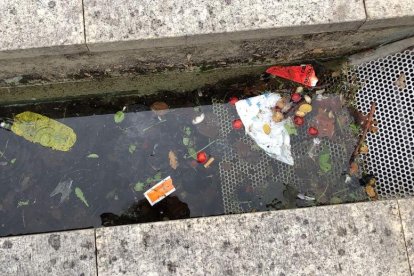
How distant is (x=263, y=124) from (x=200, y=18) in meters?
1.07

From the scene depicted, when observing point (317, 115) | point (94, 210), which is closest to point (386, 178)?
point (317, 115)

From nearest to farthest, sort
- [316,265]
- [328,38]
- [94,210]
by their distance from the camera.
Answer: [316,265], [328,38], [94,210]

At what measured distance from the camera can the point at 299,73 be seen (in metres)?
3.63

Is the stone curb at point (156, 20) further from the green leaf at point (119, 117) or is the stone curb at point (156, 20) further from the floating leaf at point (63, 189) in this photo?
the floating leaf at point (63, 189)

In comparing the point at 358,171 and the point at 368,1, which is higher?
the point at 368,1

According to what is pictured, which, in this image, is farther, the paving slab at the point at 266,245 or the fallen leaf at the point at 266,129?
the fallen leaf at the point at 266,129

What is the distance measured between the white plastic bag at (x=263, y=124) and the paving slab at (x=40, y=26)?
1.42 metres

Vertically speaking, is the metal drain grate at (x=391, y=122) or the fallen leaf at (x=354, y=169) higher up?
the metal drain grate at (x=391, y=122)

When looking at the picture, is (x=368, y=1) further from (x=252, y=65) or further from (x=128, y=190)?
(x=128, y=190)

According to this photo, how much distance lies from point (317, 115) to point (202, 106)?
0.98 metres

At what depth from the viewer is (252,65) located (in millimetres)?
3596

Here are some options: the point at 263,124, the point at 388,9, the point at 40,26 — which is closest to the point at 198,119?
the point at 263,124

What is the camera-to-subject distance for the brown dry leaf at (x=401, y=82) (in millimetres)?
3455

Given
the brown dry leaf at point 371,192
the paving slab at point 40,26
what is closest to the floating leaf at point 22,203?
the paving slab at point 40,26
